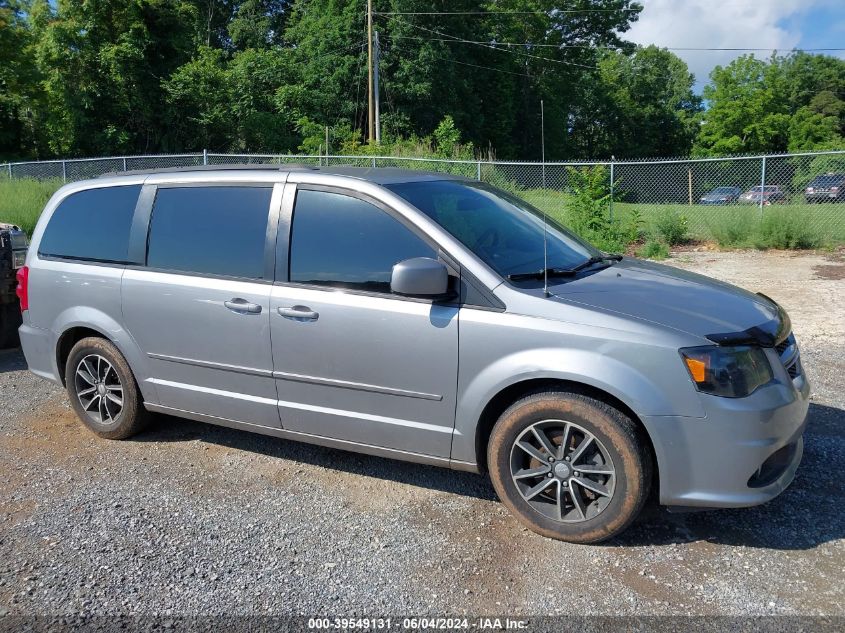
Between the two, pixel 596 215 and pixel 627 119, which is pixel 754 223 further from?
pixel 627 119

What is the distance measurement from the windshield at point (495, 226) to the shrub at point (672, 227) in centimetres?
1022

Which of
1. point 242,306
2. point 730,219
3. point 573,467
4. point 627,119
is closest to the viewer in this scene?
point 573,467

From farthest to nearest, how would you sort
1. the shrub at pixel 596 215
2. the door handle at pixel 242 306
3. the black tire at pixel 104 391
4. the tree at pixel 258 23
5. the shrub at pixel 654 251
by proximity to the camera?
the tree at pixel 258 23 → the shrub at pixel 596 215 → the shrub at pixel 654 251 → the black tire at pixel 104 391 → the door handle at pixel 242 306

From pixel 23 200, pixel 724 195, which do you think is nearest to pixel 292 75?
pixel 23 200

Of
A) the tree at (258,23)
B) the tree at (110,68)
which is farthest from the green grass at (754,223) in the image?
the tree at (258,23)

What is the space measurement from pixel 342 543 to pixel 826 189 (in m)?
13.4

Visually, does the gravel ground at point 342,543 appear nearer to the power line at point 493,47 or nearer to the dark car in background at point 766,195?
the dark car in background at point 766,195

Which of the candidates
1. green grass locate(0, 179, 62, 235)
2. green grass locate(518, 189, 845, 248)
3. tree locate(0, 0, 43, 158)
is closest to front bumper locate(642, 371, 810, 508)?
green grass locate(518, 189, 845, 248)

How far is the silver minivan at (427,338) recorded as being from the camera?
3.30 meters

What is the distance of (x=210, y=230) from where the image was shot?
14.7ft

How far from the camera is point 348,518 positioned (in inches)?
151

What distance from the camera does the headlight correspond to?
321 cm

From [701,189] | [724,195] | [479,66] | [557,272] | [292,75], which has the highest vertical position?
[479,66]

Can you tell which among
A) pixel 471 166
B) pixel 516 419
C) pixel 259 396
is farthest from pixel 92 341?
pixel 471 166
